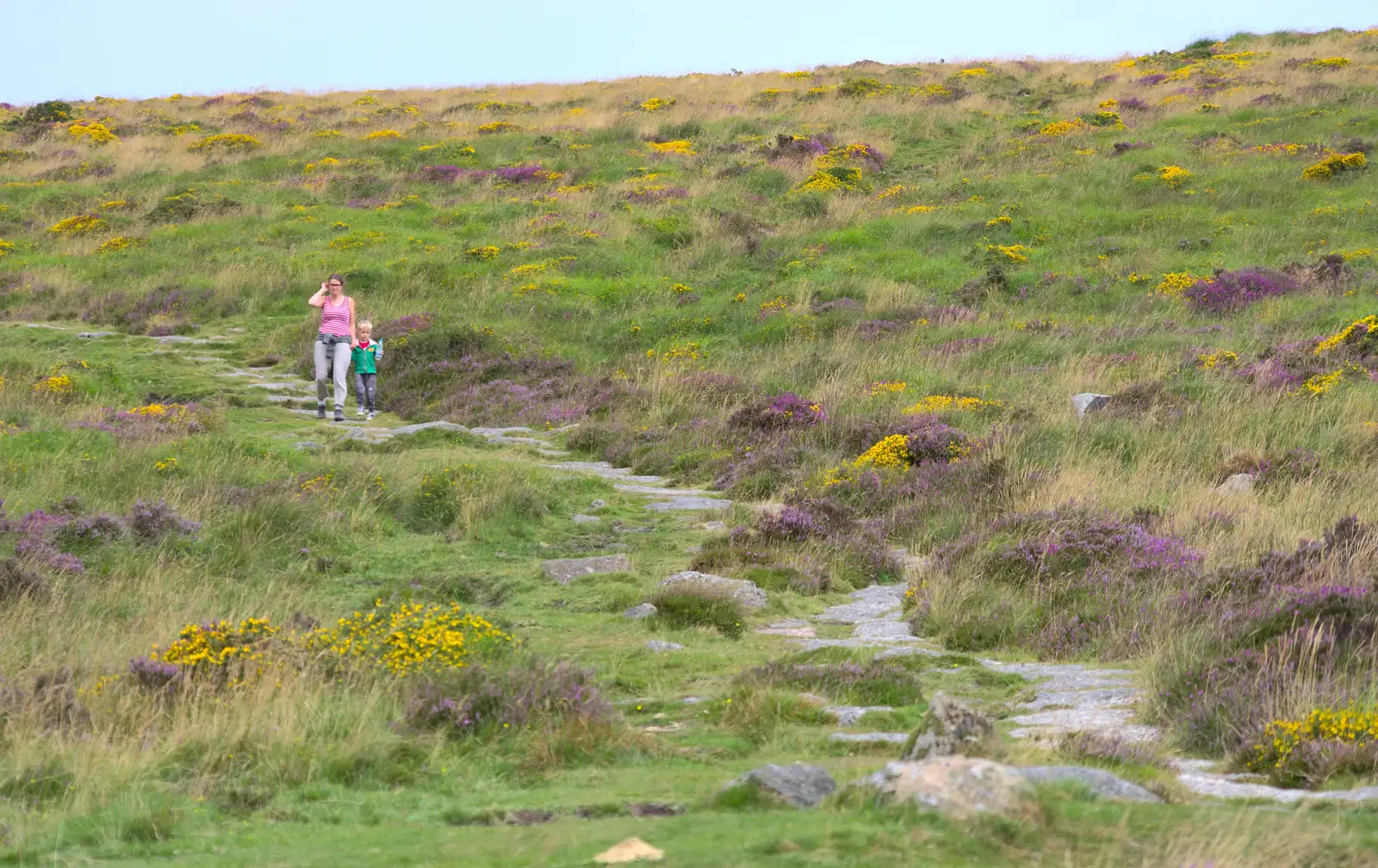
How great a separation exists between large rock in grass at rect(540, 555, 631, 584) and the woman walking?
25.8 feet

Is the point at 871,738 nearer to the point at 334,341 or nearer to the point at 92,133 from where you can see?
the point at 334,341

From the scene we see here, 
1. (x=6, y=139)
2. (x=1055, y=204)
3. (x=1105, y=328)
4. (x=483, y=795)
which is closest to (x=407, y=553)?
(x=483, y=795)

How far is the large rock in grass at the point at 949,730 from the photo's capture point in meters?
4.99

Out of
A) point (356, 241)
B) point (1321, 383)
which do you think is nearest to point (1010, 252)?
point (1321, 383)

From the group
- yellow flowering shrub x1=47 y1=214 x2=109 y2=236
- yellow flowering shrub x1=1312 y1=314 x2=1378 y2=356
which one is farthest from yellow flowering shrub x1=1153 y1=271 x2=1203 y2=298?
yellow flowering shrub x1=47 y1=214 x2=109 y2=236

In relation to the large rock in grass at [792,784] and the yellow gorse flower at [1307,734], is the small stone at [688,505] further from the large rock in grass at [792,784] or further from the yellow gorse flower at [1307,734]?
the large rock in grass at [792,784]

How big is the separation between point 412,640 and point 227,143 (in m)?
32.9

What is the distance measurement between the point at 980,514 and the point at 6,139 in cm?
3935

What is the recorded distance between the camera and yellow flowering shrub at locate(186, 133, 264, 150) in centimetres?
3591

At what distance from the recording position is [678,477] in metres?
14.2

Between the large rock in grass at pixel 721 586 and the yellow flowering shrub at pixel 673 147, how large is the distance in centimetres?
2535

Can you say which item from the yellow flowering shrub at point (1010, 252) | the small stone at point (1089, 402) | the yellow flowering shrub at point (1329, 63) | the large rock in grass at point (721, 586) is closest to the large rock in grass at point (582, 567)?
the large rock in grass at point (721, 586)

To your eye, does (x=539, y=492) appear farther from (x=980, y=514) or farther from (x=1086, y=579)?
(x=1086, y=579)

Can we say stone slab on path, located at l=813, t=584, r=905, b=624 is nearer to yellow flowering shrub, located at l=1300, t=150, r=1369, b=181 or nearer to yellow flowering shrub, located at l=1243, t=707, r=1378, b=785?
yellow flowering shrub, located at l=1243, t=707, r=1378, b=785
